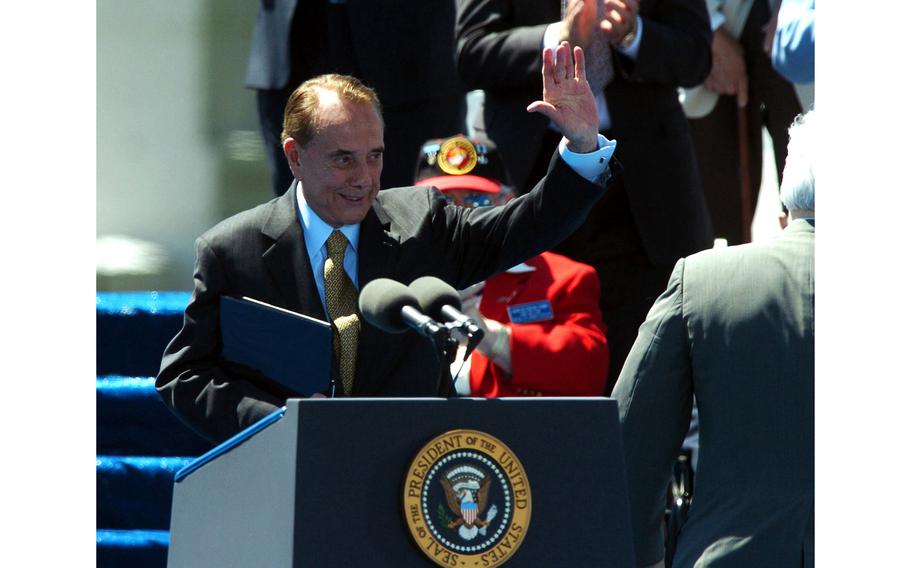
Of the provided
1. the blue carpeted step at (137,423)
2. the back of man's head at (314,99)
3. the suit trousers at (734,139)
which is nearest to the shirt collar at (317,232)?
the back of man's head at (314,99)

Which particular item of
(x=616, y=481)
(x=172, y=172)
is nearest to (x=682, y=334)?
(x=616, y=481)

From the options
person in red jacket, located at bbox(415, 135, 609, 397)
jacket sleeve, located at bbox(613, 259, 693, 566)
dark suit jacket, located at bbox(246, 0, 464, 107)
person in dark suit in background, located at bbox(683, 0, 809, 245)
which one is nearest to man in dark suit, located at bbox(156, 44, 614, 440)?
jacket sleeve, located at bbox(613, 259, 693, 566)

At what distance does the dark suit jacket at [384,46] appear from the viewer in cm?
529

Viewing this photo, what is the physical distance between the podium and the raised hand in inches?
37.4

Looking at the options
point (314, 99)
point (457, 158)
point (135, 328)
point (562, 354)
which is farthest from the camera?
point (135, 328)

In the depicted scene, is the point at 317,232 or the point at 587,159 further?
the point at 317,232

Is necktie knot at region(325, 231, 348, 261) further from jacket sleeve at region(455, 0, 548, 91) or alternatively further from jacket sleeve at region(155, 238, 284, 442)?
jacket sleeve at region(455, 0, 548, 91)

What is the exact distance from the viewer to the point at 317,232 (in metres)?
3.33

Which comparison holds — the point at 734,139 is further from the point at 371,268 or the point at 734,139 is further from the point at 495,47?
the point at 371,268

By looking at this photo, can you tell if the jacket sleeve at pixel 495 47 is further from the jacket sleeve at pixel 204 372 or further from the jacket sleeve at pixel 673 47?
the jacket sleeve at pixel 204 372

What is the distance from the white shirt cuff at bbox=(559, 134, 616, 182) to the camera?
10.2 feet

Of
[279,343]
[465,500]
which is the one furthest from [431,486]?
[279,343]

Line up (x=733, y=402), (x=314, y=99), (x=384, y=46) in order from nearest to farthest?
(x=733, y=402) < (x=314, y=99) < (x=384, y=46)

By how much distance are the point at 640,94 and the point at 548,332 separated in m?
1.02
